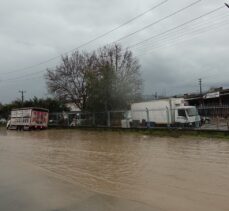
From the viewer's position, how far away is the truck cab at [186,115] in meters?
34.7

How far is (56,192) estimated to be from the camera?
11.3m

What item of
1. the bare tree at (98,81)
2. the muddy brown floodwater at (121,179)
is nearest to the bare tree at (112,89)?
the bare tree at (98,81)

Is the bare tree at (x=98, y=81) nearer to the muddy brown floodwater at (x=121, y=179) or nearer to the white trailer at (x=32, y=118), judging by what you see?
the white trailer at (x=32, y=118)

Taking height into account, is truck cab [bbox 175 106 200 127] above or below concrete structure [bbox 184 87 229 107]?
below

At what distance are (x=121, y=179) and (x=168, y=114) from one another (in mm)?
21498

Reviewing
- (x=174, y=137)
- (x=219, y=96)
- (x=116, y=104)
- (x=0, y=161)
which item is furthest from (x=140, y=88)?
(x=0, y=161)

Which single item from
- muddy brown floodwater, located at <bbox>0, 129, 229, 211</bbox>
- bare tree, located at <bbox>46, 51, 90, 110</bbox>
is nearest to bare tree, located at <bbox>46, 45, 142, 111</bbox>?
bare tree, located at <bbox>46, 51, 90, 110</bbox>

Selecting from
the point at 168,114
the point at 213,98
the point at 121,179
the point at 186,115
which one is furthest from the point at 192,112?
the point at 213,98

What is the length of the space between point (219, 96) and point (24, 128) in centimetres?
2643

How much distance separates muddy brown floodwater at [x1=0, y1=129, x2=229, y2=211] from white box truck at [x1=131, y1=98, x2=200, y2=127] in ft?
41.2

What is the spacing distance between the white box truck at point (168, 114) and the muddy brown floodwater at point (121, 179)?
495 inches

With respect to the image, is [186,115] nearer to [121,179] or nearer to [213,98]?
[121,179]

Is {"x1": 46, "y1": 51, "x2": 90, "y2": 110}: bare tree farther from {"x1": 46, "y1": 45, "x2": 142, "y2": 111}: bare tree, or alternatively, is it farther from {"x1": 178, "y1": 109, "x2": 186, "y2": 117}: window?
{"x1": 178, "y1": 109, "x2": 186, "y2": 117}: window

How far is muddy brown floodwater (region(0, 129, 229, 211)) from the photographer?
975cm
